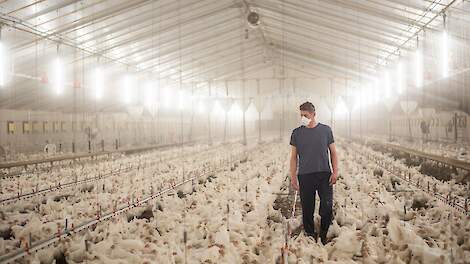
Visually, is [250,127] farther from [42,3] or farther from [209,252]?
[209,252]

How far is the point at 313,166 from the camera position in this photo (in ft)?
15.0

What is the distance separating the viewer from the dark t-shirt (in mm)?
4562

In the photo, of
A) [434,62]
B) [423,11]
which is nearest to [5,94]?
[423,11]

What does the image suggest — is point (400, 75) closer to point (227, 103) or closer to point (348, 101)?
point (348, 101)

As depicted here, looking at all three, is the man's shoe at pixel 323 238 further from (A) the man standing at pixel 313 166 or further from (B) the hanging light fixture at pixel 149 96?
(B) the hanging light fixture at pixel 149 96

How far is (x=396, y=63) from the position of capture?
19.5 m

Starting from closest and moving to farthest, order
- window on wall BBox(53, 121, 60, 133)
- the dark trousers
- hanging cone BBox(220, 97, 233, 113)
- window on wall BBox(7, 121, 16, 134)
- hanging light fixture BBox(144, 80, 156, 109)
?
1. the dark trousers
2. window on wall BBox(7, 121, 16, 134)
3. window on wall BBox(53, 121, 60, 133)
4. hanging light fixture BBox(144, 80, 156, 109)
5. hanging cone BBox(220, 97, 233, 113)

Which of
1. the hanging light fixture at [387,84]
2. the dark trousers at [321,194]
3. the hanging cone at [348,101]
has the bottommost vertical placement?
the dark trousers at [321,194]

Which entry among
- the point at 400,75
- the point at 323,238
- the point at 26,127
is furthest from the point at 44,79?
the point at 400,75

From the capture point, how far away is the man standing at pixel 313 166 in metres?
4.57

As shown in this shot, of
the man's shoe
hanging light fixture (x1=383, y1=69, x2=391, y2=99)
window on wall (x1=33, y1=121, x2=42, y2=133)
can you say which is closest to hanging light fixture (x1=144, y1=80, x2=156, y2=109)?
window on wall (x1=33, y1=121, x2=42, y2=133)

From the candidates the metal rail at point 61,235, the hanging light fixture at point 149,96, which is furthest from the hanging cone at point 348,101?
the metal rail at point 61,235

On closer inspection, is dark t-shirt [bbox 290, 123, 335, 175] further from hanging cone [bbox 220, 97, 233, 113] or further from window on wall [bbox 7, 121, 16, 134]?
hanging cone [bbox 220, 97, 233, 113]

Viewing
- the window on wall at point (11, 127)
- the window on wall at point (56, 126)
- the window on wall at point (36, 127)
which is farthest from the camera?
the window on wall at point (56, 126)
